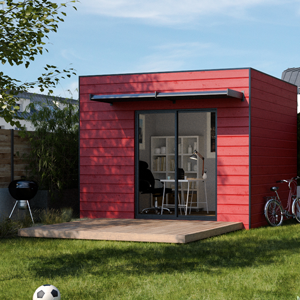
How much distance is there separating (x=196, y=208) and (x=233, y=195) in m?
2.84

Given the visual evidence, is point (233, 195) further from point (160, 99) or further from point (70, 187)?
point (70, 187)

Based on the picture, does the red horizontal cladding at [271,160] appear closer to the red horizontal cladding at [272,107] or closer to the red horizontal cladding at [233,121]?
the red horizontal cladding at [233,121]

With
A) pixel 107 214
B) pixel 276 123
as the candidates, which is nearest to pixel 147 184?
pixel 107 214

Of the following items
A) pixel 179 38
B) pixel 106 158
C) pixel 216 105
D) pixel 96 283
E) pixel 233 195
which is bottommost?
pixel 96 283

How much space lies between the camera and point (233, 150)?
9.96 m

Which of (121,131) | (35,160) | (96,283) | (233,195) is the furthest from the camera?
(35,160)

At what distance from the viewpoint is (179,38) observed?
9.99 m

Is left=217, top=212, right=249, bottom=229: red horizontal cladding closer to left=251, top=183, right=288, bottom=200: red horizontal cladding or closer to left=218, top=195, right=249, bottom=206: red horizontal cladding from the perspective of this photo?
left=218, top=195, right=249, bottom=206: red horizontal cladding

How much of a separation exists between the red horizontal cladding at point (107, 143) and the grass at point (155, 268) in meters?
2.84

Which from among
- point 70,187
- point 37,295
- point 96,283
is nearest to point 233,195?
point 70,187

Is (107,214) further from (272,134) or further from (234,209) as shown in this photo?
(272,134)

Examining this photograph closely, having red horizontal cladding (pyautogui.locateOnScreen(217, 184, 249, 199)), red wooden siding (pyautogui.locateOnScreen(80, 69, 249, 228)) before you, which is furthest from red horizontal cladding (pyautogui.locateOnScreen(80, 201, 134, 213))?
red horizontal cladding (pyautogui.locateOnScreen(217, 184, 249, 199))

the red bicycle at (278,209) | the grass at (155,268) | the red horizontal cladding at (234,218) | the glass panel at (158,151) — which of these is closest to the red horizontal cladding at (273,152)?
the red bicycle at (278,209)

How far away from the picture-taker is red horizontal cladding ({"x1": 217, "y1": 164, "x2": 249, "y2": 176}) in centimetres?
988
